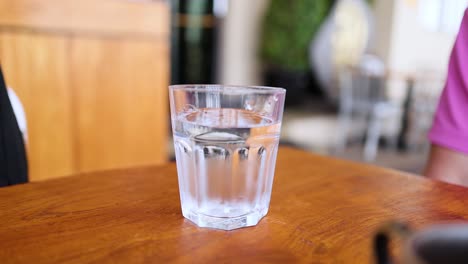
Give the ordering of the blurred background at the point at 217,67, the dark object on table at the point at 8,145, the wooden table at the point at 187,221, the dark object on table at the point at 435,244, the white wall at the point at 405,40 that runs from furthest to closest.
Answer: the white wall at the point at 405,40 < the blurred background at the point at 217,67 < the dark object on table at the point at 8,145 < the wooden table at the point at 187,221 < the dark object on table at the point at 435,244

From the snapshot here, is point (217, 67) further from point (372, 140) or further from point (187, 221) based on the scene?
point (187, 221)

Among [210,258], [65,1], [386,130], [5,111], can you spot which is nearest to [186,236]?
[210,258]

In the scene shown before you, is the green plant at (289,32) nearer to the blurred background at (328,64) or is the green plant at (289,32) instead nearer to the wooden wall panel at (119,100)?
the blurred background at (328,64)

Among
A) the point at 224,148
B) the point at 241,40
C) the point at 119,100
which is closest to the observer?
the point at 224,148

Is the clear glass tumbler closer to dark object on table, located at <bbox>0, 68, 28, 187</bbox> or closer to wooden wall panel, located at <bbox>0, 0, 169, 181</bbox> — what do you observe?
dark object on table, located at <bbox>0, 68, 28, 187</bbox>

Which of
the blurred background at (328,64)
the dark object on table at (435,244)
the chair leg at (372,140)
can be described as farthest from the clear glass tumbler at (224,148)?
the chair leg at (372,140)

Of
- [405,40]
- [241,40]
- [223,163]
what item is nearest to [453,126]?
[223,163]
